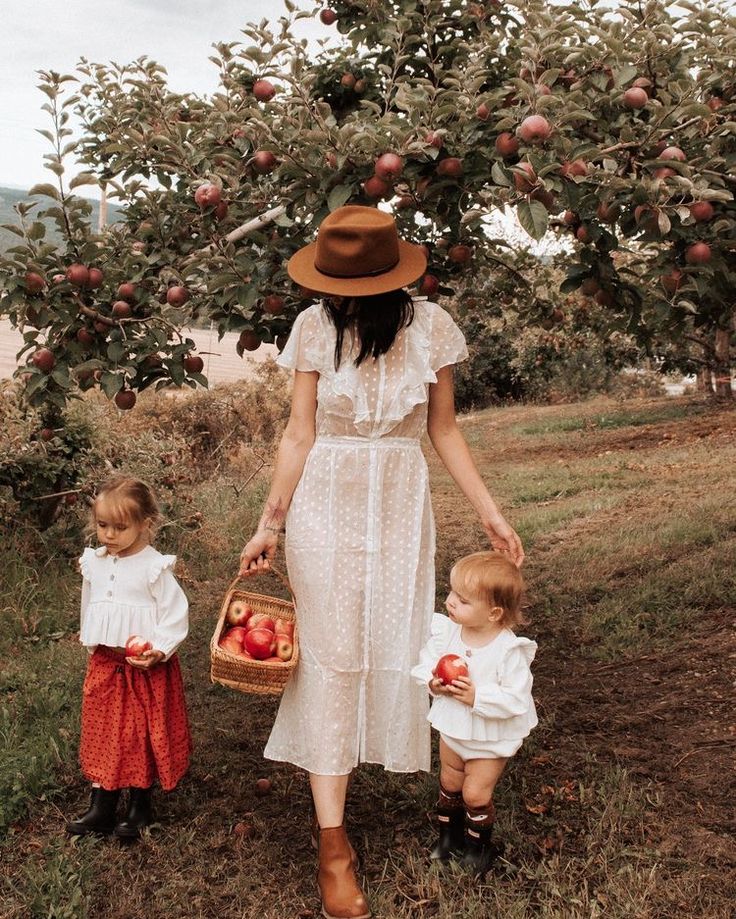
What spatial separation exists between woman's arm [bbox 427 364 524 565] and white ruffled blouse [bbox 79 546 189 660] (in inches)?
32.6

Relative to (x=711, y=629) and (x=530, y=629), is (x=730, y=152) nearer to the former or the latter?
(x=711, y=629)

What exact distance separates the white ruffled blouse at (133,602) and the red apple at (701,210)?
1.81 m

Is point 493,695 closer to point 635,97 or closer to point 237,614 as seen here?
point 237,614

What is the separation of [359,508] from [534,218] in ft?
3.14

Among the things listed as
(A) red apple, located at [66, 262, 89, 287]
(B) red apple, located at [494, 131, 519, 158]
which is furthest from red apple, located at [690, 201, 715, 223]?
(A) red apple, located at [66, 262, 89, 287]

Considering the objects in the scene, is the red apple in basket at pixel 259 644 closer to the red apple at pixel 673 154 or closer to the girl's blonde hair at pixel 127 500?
the girl's blonde hair at pixel 127 500

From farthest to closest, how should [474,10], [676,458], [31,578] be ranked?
[676,458] → [31,578] → [474,10]

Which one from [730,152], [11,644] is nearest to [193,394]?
[11,644]

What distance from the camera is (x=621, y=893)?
2.44m

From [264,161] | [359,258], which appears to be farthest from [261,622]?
[264,161]

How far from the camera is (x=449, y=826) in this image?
2672 mm

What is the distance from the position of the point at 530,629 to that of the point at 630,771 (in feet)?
5.13

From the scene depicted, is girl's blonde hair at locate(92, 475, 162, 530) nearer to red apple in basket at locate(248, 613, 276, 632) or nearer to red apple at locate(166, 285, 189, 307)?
red apple in basket at locate(248, 613, 276, 632)

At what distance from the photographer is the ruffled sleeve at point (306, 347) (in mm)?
2590
